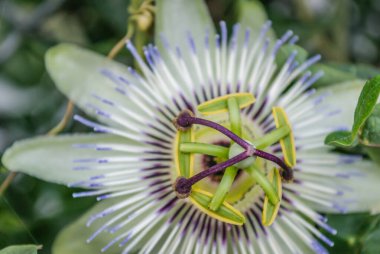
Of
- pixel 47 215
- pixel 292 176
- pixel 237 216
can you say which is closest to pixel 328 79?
pixel 292 176

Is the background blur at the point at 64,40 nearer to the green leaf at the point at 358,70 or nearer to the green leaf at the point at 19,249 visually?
the green leaf at the point at 358,70

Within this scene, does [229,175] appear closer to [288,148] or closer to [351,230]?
[288,148]

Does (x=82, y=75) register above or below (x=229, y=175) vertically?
above

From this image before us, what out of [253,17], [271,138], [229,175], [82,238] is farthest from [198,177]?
[253,17]

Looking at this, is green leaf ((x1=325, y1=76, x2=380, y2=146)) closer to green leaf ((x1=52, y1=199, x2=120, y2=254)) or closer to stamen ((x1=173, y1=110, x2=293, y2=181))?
stamen ((x1=173, y1=110, x2=293, y2=181))

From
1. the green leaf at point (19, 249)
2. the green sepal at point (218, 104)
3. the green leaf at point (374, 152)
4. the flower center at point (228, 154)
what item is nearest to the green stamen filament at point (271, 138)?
the flower center at point (228, 154)
